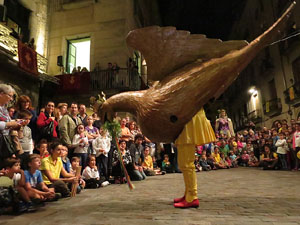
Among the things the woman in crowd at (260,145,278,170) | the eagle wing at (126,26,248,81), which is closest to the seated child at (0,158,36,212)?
the eagle wing at (126,26,248,81)

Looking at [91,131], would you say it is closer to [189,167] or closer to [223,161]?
[189,167]

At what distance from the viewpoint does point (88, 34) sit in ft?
48.9

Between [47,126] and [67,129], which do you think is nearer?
[47,126]

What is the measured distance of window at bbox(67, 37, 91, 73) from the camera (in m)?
15.2

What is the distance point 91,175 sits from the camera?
220 inches

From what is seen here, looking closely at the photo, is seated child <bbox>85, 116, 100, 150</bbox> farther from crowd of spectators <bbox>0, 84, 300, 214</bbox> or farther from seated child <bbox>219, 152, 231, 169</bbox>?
seated child <bbox>219, 152, 231, 169</bbox>

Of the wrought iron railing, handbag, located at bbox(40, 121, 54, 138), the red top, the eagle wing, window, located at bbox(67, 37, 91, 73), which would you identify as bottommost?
handbag, located at bbox(40, 121, 54, 138)

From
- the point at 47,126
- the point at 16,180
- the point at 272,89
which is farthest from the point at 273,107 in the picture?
the point at 16,180

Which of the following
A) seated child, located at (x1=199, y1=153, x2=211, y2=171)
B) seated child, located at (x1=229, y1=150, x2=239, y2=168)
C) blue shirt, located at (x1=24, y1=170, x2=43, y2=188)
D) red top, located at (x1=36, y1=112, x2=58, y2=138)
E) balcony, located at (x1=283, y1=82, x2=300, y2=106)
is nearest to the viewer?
blue shirt, located at (x1=24, y1=170, x2=43, y2=188)

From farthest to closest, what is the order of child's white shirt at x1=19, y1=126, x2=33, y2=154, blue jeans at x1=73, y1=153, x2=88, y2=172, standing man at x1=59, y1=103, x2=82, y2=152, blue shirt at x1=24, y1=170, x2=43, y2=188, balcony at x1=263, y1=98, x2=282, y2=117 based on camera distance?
balcony at x1=263, y1=98, x2=282, y2=117 → blue jeans at x1=73, y1=153, x2=88, y2=172 → standing man at x1=59, y1=103, x2=82, y2=152 → child's white shirt at x1=19, y1=126, x2=33, y2=154 → blue shirt at x1=24, y1=170, x2=43, y2=188

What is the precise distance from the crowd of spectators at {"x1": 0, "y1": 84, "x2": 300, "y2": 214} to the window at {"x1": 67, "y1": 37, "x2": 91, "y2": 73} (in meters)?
8.58

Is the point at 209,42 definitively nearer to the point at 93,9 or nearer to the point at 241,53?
the point at 241,53

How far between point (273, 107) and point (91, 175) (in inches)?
699

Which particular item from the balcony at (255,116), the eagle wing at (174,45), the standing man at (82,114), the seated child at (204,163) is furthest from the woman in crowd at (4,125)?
the balcony at (255,116)
